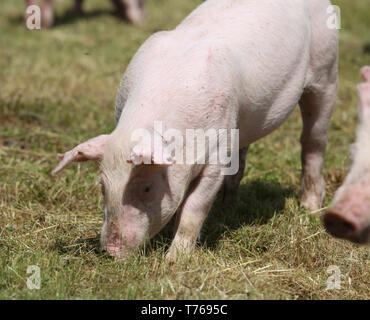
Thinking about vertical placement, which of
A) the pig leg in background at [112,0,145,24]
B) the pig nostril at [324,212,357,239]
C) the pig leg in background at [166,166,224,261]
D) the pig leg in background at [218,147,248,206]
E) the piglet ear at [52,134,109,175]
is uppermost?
the pig leg in background at [112,0,145,24]

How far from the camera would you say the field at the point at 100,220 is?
3.12 m

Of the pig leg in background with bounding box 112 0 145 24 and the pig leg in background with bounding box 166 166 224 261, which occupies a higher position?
the pig leg in background with bounding box 112 0 145 24

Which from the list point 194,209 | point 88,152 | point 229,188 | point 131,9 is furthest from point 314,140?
point 131,9

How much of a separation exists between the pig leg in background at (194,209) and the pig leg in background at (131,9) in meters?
8.47

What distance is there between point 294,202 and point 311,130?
0.60 metres

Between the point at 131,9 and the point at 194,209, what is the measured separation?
8.61 metres

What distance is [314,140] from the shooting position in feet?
16.0

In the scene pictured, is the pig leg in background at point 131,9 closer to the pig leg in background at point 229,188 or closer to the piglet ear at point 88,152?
the pig leg in background at point 229,188

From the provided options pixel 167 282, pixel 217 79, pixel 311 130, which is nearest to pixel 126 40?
pixel 311 130

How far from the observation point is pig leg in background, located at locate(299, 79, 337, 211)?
15.5 feet

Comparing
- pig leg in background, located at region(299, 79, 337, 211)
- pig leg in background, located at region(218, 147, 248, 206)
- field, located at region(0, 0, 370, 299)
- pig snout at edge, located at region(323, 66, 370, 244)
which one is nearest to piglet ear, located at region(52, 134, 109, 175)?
field, located at region(0, 0, 370, 299)

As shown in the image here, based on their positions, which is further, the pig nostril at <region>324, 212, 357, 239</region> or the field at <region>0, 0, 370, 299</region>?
the field at <region>0, 0, 370, 299</region>

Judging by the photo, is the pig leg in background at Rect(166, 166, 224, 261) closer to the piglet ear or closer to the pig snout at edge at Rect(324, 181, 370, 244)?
the piglet ear

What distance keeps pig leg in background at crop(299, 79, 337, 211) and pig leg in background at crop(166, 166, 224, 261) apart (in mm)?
1478
